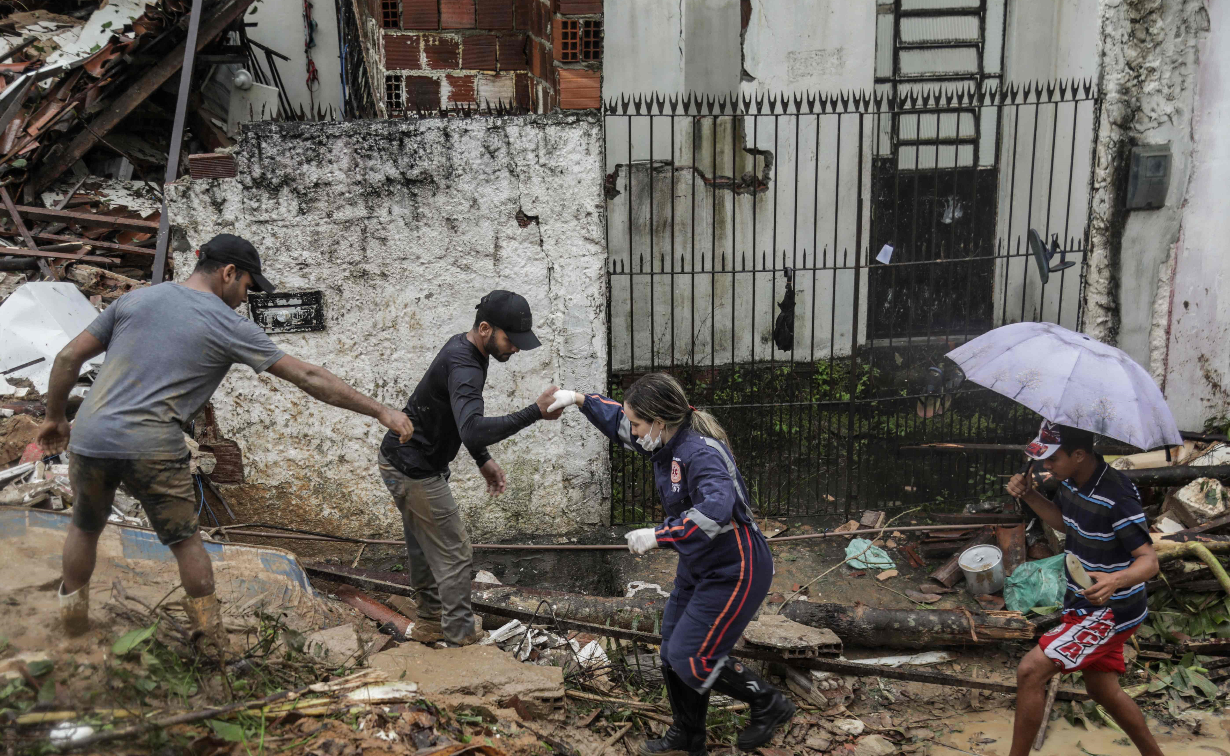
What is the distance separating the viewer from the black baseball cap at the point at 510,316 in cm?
418

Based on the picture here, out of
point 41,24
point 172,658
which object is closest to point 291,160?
point 172,658

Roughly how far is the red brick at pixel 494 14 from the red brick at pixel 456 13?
5cm

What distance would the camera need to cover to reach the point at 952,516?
644cm

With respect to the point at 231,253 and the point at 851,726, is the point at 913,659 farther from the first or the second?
the point at 231,253

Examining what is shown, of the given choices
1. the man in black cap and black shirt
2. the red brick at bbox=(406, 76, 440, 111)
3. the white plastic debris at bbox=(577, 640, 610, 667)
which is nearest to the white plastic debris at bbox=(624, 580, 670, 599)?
the white plastic debris at bbox=(577, 640, 610, 667)

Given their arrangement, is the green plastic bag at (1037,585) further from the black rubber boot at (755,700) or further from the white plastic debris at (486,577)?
the white plastic debris at (486,577)

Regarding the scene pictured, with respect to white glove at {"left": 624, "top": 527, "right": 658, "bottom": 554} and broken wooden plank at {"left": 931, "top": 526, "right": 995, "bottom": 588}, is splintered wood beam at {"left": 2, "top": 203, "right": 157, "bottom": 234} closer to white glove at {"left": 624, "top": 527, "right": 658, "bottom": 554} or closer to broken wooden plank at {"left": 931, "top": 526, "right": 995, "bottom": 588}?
white glove at {"left": 624, "top": 527, "right": 658, "bottom": 554}

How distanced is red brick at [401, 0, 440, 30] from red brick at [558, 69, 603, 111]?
4.92 feet

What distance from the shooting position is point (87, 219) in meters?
7.40

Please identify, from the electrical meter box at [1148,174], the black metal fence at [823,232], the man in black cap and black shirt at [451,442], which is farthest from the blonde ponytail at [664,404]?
the electrical meter box at [1148,174]

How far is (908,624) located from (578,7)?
4281 mm

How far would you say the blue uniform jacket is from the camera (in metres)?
3.43

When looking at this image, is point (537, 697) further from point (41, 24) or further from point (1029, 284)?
point (41, 24)

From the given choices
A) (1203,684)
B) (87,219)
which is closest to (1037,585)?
(1203,684)
